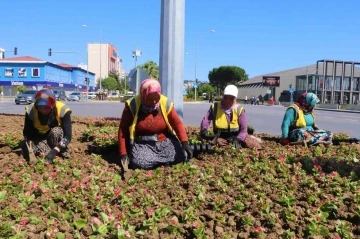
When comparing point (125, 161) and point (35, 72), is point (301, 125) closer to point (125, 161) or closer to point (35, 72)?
point (125, 161)

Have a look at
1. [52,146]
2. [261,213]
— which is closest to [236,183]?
[261,213]

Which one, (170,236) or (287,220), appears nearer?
(170,236)

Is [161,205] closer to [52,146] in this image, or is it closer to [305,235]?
[305,235]

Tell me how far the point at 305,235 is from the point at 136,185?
74.4 inches

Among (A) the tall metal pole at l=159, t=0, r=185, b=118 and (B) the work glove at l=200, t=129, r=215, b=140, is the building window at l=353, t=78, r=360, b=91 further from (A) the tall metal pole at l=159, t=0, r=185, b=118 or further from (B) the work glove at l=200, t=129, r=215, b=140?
(B) the work glove at l=200, t=129, r=215, b=140

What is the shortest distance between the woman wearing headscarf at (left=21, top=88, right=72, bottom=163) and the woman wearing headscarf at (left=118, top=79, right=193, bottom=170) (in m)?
0.82

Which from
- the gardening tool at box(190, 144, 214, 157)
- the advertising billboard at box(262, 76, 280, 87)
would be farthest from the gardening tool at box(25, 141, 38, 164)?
the advertising billboard at box(262, 76, 280, 87)

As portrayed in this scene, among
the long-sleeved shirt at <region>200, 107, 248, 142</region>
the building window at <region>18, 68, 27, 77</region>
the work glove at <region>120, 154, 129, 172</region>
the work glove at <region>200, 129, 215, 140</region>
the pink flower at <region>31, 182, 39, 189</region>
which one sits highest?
the building window at <region>18, 68, 27, 77</region>

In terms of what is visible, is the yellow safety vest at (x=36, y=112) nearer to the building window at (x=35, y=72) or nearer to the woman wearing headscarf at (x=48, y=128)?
the woman wearing headscarf at (x=48, y=128)

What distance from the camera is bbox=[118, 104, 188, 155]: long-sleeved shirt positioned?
5324 millimetres

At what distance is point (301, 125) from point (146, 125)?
9.41 ft

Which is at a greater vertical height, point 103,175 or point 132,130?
point 132,130

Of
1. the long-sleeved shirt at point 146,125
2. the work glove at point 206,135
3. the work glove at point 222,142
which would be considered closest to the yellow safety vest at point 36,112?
the long-sleeved shirt at point 146,125

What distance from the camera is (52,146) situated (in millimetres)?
5801
